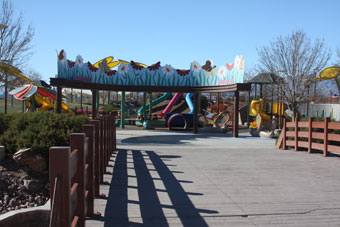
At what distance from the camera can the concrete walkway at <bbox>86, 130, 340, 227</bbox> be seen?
4.83 metres

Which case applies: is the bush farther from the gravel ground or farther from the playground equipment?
the playground equipment

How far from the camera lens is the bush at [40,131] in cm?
746

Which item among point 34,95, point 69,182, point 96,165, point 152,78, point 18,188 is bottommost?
point 18,188

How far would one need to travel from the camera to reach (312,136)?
39.8 feet

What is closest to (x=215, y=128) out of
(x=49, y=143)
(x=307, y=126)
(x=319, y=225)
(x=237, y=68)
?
(x=237, y=68)

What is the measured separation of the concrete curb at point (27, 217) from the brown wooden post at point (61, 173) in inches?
59.6

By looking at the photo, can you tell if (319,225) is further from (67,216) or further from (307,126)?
(307,126)

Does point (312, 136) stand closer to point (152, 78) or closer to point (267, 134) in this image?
point (267, 134)

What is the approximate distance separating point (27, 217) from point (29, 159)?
3189 millimetres

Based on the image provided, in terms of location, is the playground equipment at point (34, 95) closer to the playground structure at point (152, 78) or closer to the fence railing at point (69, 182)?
the playground structure at point (152, 78)

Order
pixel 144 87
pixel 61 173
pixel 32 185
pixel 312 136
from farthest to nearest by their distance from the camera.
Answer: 1. pixel 144 87
2. pixel 312 136
3. pixel 32 185
4. pixel 61 173

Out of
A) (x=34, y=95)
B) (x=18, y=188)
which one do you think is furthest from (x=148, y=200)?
(x=34, y=95)

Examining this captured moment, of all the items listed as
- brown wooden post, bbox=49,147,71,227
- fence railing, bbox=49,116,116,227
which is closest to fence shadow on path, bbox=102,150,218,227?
fence railing, bbox=49,116,116,227

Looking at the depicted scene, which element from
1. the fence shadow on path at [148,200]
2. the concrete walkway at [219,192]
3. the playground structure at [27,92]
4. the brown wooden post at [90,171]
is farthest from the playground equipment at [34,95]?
Answer: the brown wooden post at [90,171]
